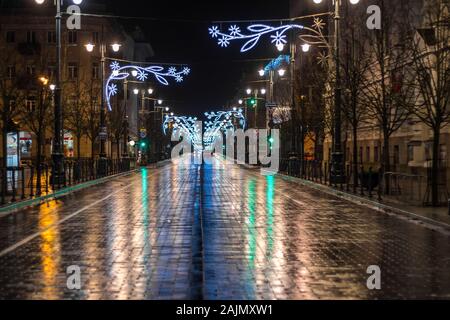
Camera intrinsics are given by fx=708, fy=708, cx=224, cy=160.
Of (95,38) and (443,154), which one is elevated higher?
(95,38)

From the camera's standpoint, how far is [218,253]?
42.6 ft

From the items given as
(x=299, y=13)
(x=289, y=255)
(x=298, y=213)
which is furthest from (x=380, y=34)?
(x=299, y=13)

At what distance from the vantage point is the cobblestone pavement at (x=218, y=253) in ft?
31.7

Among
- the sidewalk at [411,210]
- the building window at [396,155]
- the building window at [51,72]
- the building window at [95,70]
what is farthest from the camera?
the building window at [95,70]

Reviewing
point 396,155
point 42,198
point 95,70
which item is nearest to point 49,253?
point 42,198

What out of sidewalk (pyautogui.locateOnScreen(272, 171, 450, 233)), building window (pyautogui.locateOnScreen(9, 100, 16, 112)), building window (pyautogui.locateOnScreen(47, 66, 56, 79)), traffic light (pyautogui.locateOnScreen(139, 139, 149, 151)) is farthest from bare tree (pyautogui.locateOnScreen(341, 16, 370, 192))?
traffic light (pyautogui.locateOnScreen(139, 139, 149, 151))

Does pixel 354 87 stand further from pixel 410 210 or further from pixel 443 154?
pixel 410 210

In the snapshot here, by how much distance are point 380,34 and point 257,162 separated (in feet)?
165

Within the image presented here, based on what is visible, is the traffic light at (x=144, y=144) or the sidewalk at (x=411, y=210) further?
the traffic light at (x=144, y=144)

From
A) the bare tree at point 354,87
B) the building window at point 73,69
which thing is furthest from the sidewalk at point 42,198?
the building window at point 73,69

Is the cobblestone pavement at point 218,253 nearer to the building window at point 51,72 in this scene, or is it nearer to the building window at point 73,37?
the building window at point 51,72

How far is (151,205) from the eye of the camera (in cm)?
2372
